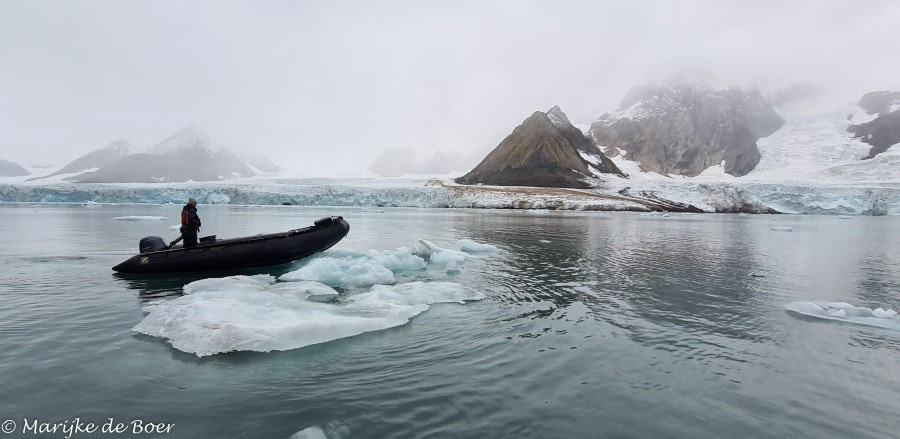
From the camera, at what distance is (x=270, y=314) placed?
9.16m

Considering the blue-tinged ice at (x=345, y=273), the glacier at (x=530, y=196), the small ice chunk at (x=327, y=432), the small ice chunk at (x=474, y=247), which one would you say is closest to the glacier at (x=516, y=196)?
the glacier at (x=530, y=196)

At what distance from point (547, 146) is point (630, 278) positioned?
468 feet

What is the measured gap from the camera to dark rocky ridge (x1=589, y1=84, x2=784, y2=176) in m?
182

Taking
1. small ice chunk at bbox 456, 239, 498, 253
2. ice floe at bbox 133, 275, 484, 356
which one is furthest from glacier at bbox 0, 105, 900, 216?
ice floe at bbox 133, 275, 484, 356

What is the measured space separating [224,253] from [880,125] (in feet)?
710

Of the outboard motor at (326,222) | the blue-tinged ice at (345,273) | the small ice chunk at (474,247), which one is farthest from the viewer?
the small ice chunk at (474,247)

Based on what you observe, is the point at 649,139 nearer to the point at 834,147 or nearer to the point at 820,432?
the point at 834,147

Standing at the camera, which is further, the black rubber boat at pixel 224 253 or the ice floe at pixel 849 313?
the black rubber boat at pixel 224 253

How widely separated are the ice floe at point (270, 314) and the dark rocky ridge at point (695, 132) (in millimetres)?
190628

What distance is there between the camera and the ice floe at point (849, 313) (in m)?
10.1

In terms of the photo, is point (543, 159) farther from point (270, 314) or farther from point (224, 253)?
point (270, 314)

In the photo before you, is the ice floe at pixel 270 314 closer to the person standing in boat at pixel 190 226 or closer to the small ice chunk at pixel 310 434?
the small ice chunk at pixel 310 434

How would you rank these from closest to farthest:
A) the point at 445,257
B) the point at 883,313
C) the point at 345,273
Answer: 1. the point at 883,313
2. the point at 345,273
3. the point at 445,257

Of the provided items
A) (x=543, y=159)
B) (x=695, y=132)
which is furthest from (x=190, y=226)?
(x=695, y=132)
